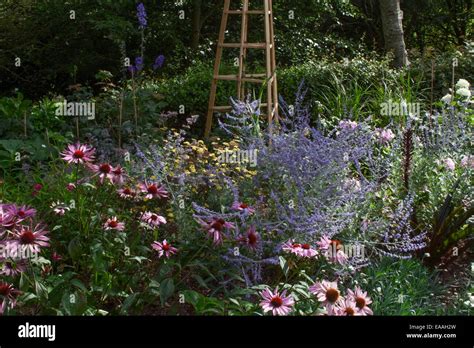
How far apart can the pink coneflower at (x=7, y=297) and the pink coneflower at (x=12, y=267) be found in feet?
0.59

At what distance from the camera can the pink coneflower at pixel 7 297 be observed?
A: 2.66 meters

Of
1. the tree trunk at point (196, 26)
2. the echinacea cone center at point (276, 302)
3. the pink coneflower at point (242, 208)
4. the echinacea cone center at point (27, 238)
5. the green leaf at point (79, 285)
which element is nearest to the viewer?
the echinacea cone center at point (276, 302)

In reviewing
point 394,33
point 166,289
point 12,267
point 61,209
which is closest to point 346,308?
point 166,289

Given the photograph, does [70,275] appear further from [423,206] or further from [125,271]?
[423,206]

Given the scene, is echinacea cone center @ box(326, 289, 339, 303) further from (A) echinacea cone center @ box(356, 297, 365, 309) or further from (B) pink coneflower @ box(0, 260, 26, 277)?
(B) pink coneflower @ box(0, 260, 26, 277)

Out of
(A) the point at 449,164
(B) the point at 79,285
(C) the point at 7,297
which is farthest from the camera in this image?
(A) the point at 449,164

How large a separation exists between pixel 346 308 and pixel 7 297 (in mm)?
1244

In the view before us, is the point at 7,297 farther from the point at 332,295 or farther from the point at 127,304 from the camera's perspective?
the point at 332,295

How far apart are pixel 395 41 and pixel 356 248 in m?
6.45

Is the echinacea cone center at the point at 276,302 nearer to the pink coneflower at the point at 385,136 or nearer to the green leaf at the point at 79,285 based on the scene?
the green leaf at the point at 79,285

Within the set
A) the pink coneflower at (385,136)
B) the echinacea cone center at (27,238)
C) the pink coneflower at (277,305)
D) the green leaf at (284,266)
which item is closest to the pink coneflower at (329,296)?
the pink coneflower at (277,305)

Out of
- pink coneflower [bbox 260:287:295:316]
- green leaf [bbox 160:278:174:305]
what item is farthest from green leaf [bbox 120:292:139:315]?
pink coneflower [bbox 260:287:295:316]

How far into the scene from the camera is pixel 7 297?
271cm

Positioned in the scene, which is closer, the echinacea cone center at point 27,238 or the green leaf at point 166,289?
the echinacea cone center at point 27,238
